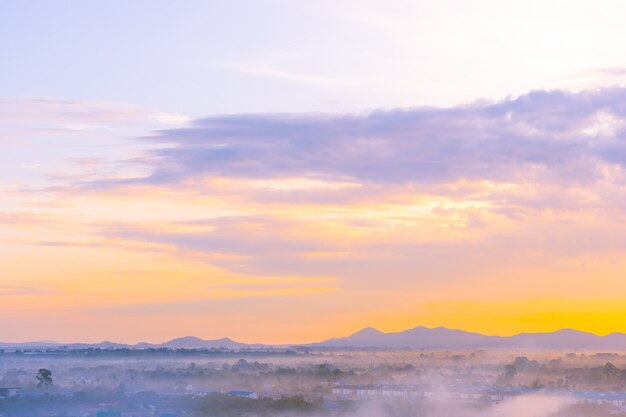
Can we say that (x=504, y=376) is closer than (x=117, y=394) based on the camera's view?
No

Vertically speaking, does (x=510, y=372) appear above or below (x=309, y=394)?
above

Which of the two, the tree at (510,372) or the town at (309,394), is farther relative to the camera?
the tree at (510,372)

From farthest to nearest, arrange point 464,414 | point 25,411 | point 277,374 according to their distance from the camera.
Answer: point 277,374, point 25,411, point 464,414

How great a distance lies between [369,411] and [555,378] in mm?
61607

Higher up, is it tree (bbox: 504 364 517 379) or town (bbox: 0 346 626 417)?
tree (bbox: 504 364 517 379)

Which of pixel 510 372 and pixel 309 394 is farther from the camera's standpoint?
pixel 510 372

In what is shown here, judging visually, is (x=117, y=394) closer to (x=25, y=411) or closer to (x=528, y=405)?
(x=25, y=411)

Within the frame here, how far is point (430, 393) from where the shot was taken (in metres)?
98.6

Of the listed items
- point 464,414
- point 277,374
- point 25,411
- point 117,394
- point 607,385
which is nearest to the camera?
point 464,414

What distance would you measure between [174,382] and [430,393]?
37332mm

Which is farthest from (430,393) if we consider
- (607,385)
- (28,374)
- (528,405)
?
(28,374)

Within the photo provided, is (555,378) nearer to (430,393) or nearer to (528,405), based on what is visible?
(430,393)

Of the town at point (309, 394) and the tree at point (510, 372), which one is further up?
the tree at point (510, 372)

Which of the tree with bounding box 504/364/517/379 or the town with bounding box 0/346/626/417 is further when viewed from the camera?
the tree with bounding box 504/364/517/379
